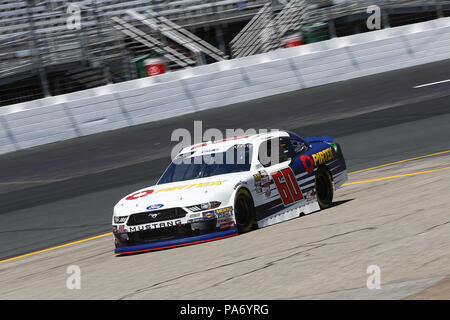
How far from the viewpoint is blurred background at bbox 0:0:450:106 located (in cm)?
2125

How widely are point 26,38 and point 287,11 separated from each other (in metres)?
7.48

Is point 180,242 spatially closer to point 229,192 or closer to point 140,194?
point 229,192

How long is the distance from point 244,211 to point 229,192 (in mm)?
368

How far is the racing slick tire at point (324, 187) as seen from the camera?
10164 millimetres

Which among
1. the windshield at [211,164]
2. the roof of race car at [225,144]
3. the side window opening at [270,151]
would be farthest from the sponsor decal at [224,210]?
the roof of race car at [225,144]

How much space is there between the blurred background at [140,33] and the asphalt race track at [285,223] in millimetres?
2338

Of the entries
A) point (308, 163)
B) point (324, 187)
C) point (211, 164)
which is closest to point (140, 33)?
point (324, 187)

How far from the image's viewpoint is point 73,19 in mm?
22141

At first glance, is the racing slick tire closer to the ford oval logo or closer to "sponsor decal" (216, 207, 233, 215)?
"sponsor decal" (216, 207, 233, 215)

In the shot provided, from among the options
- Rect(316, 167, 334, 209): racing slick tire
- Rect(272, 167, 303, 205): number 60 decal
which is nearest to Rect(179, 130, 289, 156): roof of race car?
Rect(272, 167, 303, 205): number 60 decal

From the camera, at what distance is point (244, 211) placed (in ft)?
29.0

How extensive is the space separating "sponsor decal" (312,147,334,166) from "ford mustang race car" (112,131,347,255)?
0.01 m

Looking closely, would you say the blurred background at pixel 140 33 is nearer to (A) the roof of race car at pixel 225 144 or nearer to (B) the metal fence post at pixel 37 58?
(B) the metal fence post at pixel 37 58

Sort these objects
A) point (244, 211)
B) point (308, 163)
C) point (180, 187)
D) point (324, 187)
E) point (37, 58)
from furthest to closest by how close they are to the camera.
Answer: point (37, 58), point (324, 187), point (308, 163), point (180, 187), point (244, 211)
